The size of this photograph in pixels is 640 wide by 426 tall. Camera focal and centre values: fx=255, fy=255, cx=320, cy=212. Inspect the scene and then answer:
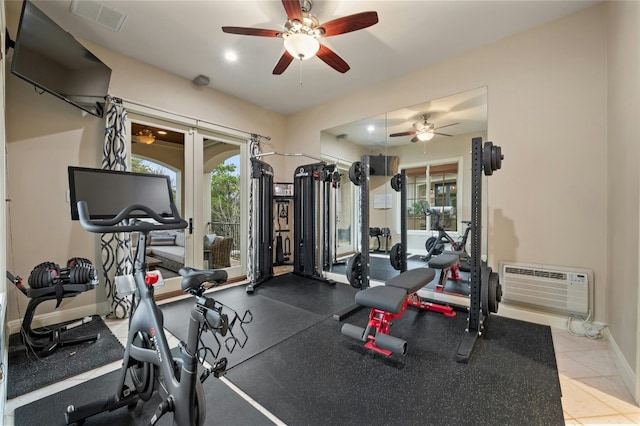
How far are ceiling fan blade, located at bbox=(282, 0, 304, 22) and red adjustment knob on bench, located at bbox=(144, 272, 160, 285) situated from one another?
2.20 meters

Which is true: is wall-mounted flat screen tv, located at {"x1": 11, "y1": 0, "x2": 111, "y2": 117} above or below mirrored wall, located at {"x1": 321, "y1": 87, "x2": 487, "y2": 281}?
above

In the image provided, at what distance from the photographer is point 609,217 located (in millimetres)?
2352

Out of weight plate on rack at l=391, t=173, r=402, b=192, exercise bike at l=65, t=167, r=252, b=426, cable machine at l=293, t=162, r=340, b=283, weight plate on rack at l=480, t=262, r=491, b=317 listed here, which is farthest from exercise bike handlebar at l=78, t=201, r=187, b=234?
cable machine at l=293, t=162, r=340, b=283

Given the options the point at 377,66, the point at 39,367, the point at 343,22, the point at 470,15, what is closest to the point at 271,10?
the point at 343,22

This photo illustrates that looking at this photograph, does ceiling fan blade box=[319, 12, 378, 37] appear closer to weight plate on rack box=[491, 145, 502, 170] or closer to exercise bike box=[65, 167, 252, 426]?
weight plate on rack box=[491, 145, 502, 170]

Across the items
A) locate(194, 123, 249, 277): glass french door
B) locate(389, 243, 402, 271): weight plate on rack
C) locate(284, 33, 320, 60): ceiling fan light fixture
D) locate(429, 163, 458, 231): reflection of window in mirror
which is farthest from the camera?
locate(194, 123, 249, 277): glass french door

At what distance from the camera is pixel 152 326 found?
129 centimetres

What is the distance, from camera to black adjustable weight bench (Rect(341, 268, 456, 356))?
6.61 feet

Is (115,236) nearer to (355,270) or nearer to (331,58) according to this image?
(355,270)

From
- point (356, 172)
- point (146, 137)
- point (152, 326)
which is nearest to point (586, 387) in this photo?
point (356, 172)

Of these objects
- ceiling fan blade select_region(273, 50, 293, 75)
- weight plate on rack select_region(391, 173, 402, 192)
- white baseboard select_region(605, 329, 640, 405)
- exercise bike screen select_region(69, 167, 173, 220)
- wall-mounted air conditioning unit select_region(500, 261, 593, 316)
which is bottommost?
white baseboard select_region(605, 329, 640, 405)

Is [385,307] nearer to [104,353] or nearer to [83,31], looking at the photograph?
[104,353]

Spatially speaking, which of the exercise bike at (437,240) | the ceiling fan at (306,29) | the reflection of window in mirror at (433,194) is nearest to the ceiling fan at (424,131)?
the reflection of window in mirror at (433,194)

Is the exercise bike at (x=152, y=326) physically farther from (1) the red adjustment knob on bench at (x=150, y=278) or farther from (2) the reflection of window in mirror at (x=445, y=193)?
(2) the reflection of window in mirror at (x=445, y=193)
